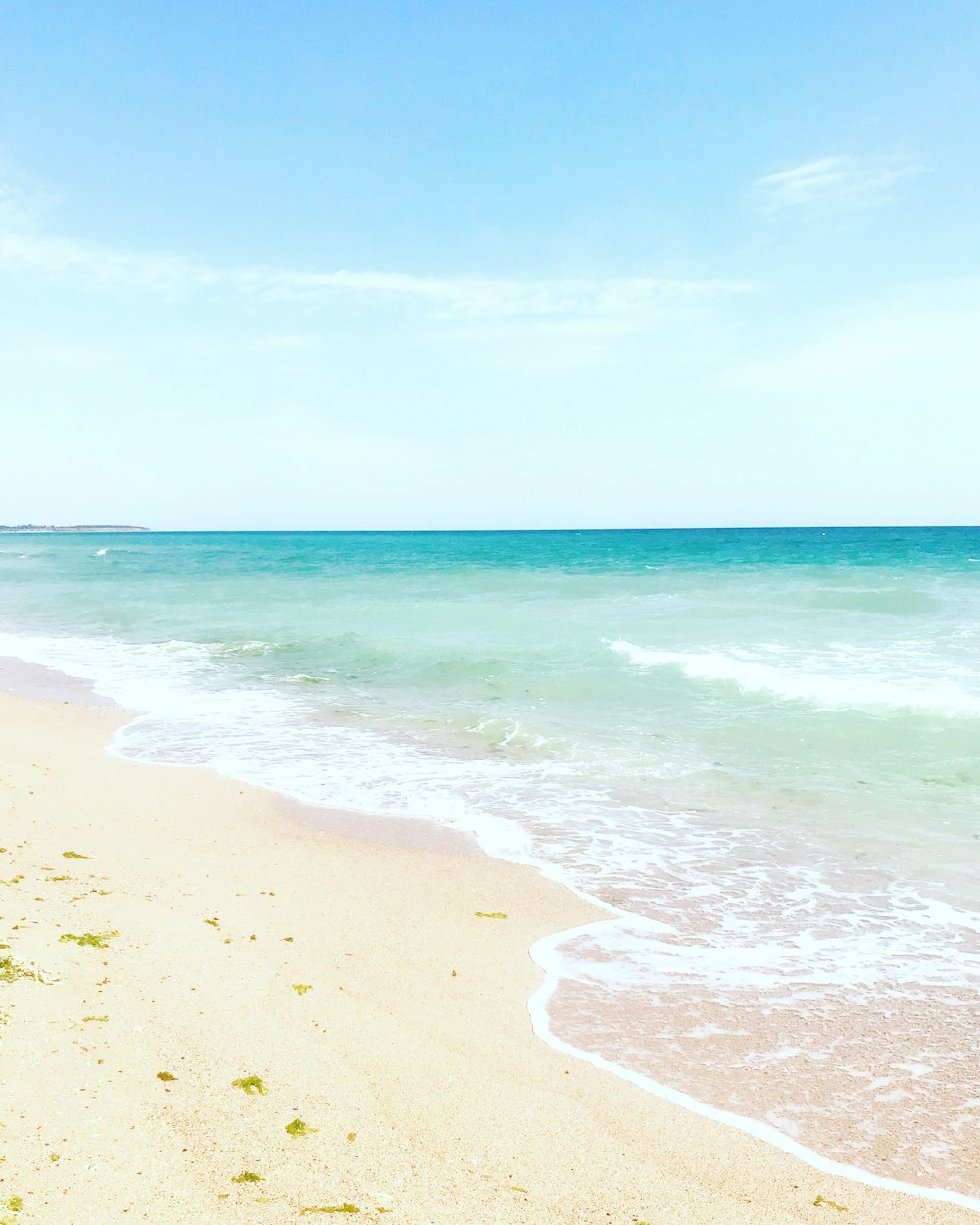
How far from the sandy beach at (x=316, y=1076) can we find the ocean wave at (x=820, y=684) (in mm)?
9796

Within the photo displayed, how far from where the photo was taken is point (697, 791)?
11.1 metres

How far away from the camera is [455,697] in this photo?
1659 cm

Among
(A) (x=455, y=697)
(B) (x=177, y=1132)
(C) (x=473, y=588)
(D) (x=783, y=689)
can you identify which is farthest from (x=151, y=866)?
(C) (x=473, y=588)

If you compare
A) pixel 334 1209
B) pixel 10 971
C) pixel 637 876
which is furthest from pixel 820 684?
pixel 334 1209

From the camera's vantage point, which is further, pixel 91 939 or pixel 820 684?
pixel 820 684

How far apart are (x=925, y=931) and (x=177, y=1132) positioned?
5.99 m

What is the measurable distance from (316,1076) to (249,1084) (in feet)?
1.21

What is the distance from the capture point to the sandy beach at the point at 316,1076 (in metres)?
3.74

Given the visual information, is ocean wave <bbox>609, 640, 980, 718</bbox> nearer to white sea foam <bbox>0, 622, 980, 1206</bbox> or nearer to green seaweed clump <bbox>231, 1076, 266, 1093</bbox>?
white sea foam <bbox>0, 622, 980, 1206</bbox>

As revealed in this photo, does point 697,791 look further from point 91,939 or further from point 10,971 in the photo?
point 10,971

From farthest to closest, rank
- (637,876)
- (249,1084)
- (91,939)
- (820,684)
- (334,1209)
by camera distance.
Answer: (820,684) < (637,876) < (91,939) < (249,1084) < (334,1209)

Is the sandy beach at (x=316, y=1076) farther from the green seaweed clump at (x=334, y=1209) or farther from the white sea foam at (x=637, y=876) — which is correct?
the white sea foam at (x=637, y=876)

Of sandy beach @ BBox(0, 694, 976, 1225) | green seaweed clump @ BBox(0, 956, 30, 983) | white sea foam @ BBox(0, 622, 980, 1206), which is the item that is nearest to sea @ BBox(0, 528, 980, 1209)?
white sea foam @ BBox(0, 622, 980, 1206)

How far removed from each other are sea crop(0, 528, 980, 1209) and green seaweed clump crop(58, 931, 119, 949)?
9.98 ft
